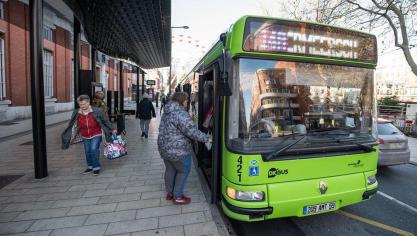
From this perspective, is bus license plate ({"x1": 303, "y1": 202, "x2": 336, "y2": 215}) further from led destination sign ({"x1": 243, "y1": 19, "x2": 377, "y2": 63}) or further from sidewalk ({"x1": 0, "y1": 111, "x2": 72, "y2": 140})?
sidewalk ({"x1": 0, "y1": 111, "x2": 72, "y2": 140})

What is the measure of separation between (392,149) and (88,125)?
274 inches

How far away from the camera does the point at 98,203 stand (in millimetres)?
4223

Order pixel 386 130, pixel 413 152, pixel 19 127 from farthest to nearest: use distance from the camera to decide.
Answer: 1. pixel 19 127
2. pixel 413 152
3. pixel 386 130

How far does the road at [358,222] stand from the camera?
3717 mm

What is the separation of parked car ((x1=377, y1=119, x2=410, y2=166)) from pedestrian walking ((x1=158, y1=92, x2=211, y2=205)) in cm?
500

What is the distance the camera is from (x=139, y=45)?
49.3 feet

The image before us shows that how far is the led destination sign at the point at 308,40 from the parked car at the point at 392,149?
12.0 feet

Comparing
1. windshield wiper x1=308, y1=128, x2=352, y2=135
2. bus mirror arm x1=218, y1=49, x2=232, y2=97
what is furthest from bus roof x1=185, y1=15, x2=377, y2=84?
windshield wiper x1=308, y1=128, x2=352, y2=135

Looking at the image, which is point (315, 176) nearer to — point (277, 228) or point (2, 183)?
point (277, 228)

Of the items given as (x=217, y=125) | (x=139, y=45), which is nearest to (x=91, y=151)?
(x=217, y=125)

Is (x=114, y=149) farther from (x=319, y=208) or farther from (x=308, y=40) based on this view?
(x=308, y=40)

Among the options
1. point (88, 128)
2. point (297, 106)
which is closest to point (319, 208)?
point (297, 106)

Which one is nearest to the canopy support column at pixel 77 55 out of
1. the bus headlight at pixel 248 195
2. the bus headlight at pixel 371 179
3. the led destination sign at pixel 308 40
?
the led destination sign at pixel 308 40

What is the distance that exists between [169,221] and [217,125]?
1482mm
